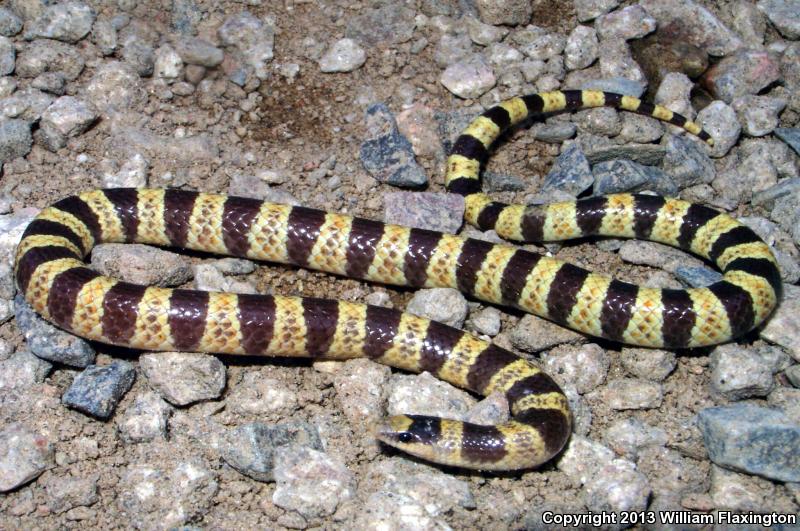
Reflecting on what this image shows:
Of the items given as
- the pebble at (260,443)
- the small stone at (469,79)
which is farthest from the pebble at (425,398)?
the small stone at (469,79)

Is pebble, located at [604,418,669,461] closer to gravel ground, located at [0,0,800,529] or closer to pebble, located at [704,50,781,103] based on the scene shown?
gravel ground, located at [0,0,800,529]

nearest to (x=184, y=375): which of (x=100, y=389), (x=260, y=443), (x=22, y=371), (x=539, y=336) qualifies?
(x=100, y=389)

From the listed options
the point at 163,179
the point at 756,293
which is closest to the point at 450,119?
the point at 163,179

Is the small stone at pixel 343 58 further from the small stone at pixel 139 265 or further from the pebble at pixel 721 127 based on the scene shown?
the pebble at pixel 721 127

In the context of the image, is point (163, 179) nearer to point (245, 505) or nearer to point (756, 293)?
point (245, 505)

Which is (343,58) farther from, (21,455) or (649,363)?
(21,455)

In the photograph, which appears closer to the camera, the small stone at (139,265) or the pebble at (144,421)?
the pebble at (144,421)

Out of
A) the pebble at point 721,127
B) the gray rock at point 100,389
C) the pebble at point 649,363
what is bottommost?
the gray rock at point 100,389
